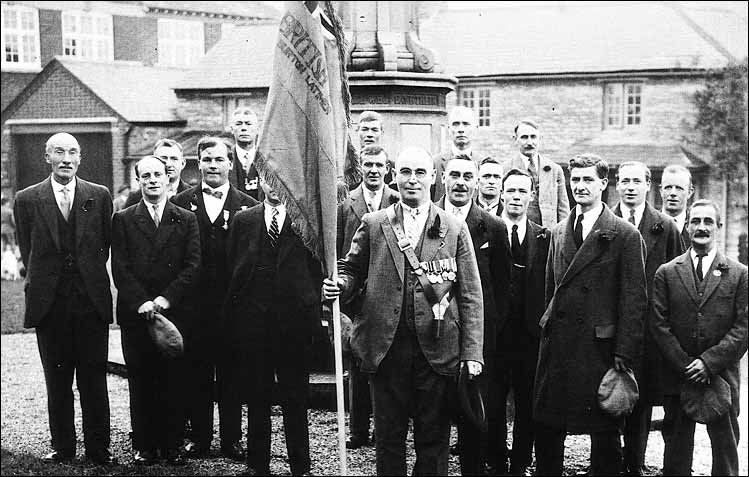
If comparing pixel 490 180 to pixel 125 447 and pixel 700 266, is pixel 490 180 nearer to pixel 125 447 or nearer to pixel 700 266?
pixel 700 266

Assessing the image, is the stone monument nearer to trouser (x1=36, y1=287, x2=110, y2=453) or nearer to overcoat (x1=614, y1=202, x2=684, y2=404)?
overcoat (x1=614, y1=202, x2=684, y2=404)

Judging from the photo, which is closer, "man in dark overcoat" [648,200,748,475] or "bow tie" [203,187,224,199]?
"man in dark overcoat" [648,200,748,475]

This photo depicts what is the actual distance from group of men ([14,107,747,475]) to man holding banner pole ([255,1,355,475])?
35 centimetres

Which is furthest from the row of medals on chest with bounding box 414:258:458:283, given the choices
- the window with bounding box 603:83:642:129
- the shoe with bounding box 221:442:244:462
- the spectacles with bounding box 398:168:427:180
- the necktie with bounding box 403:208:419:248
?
the window with bounding box 603:83:642:129

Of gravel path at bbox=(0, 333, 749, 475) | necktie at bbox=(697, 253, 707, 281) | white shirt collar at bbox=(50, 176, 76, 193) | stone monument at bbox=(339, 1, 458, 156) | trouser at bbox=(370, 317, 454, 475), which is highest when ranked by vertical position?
stone monument at bbox=(339, 1, 458, 156)

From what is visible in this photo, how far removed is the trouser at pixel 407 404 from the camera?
5594mm

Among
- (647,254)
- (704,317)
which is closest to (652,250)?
(647,254)

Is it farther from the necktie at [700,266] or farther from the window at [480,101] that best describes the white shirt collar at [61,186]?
the window at [480,101]

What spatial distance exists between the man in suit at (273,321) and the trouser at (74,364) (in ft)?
3.87

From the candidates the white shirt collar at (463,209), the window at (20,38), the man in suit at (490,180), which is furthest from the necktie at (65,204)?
the window at (20,38)

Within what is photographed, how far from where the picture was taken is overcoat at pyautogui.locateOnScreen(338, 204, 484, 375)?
220 inches

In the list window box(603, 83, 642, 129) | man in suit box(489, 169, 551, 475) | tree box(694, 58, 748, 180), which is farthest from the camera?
window box(603, 83, 642, 129)

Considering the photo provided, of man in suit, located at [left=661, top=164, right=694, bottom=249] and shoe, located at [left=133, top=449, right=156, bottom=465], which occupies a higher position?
man in suit, located at [left=661, top=164, right=694, bottom=249]

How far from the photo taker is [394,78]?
9.40 metres
